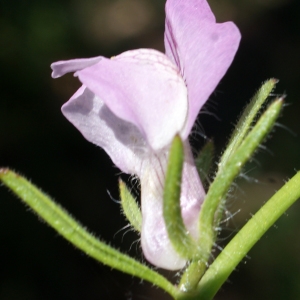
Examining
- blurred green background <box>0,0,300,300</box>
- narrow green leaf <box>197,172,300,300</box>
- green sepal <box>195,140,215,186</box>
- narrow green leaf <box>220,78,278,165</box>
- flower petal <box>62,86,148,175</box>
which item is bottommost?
blurred green background <box>0,0,300,300</box>

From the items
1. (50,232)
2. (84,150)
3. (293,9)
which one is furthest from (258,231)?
(293,9)

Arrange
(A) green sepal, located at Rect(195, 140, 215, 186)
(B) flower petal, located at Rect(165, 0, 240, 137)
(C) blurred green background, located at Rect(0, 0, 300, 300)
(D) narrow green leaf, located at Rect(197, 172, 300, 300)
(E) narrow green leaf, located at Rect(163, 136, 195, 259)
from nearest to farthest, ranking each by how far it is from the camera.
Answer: (E) narrow green leaf, located at Rect(163, 136, 195, 259) → (B) flower petal, located at Rect(165, 0, 240, 137) → (D) narrow green leaf, located at Rect(197, 172, 300, 300) → (A) green sepal, located at Rect(195, 140, 215, 186) → (C) blurred green background, located at Rect(0, 0, 300, 300)

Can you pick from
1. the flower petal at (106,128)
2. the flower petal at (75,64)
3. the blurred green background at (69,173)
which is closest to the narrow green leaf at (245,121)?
the flower petal at (106,128)

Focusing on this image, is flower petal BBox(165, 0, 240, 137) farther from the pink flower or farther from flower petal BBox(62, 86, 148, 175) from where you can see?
flower petal BBox(62, 86, 148, 175)

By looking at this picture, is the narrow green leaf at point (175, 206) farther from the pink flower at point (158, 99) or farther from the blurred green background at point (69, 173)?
the blurred green background at point (69, 173)

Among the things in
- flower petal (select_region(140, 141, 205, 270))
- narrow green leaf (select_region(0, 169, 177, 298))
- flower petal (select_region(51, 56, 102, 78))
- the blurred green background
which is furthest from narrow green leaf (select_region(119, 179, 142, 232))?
the blurred green background

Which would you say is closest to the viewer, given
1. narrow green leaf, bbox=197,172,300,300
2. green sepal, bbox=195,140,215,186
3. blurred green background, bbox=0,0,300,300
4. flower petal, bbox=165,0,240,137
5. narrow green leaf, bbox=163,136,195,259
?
narrow green leaf, bbox=163,136,195,259

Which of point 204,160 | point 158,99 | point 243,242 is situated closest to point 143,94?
point 158,99
